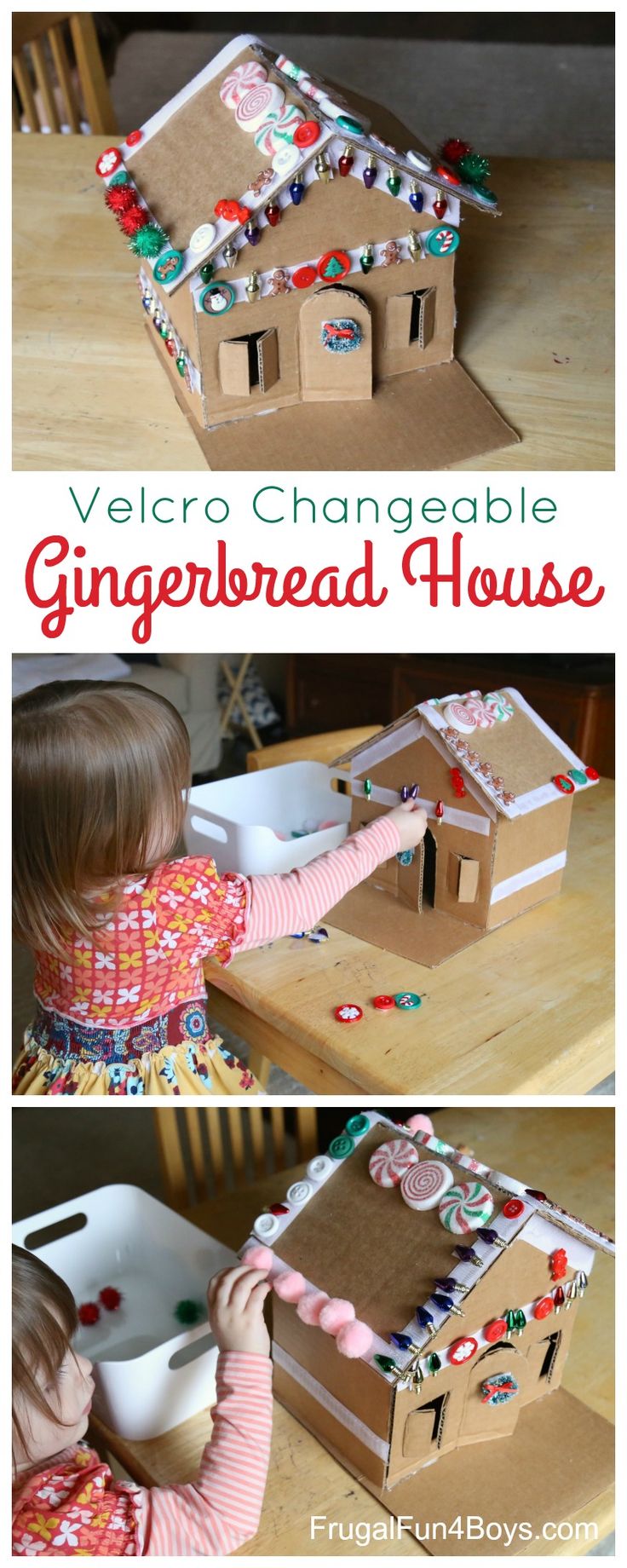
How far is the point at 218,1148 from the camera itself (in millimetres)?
1155

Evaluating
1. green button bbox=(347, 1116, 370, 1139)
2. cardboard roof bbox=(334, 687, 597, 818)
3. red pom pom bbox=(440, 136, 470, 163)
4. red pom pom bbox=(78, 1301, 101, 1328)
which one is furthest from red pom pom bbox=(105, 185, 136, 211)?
red pom pom bbox=(78, 1301, 101, 1328)

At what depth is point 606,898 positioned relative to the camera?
3.43ft

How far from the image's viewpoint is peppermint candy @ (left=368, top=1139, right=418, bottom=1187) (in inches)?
32.5

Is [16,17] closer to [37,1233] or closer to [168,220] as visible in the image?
[168,220]

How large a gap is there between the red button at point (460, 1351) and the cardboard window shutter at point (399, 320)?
26.5 inches

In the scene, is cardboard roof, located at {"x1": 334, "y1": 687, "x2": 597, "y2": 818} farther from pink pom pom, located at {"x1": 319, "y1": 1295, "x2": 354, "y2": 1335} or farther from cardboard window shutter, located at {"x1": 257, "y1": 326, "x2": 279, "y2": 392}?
pink pom pom, located at {"x1": 319, "y1": 1295, "x2": 354, "y2": 1335}

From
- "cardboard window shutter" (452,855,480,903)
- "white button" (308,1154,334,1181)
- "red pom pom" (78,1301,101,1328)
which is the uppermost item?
"cardboard window shutter" (452,855,480,903)

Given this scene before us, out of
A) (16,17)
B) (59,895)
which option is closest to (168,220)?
(59,895)

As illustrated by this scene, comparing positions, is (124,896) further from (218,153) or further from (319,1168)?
(218,153)

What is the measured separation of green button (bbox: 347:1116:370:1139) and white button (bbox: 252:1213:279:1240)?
0.09m

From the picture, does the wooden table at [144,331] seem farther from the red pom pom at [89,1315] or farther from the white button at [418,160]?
the red pom pom at [89,1315]

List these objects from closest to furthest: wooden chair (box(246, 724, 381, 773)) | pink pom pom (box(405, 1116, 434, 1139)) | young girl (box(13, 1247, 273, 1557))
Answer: young girl (box(13, 1247, 273, 1557)) → pink pom pom (box(405, 1116, 434, 1139)) → wooden chair (box(246, 724, 381, 773))

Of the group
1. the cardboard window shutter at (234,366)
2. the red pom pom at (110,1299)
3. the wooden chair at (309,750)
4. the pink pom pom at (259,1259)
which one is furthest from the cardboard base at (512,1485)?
the cardboard window shutter at (234,366)

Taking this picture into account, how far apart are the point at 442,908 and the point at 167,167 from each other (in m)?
0.60
